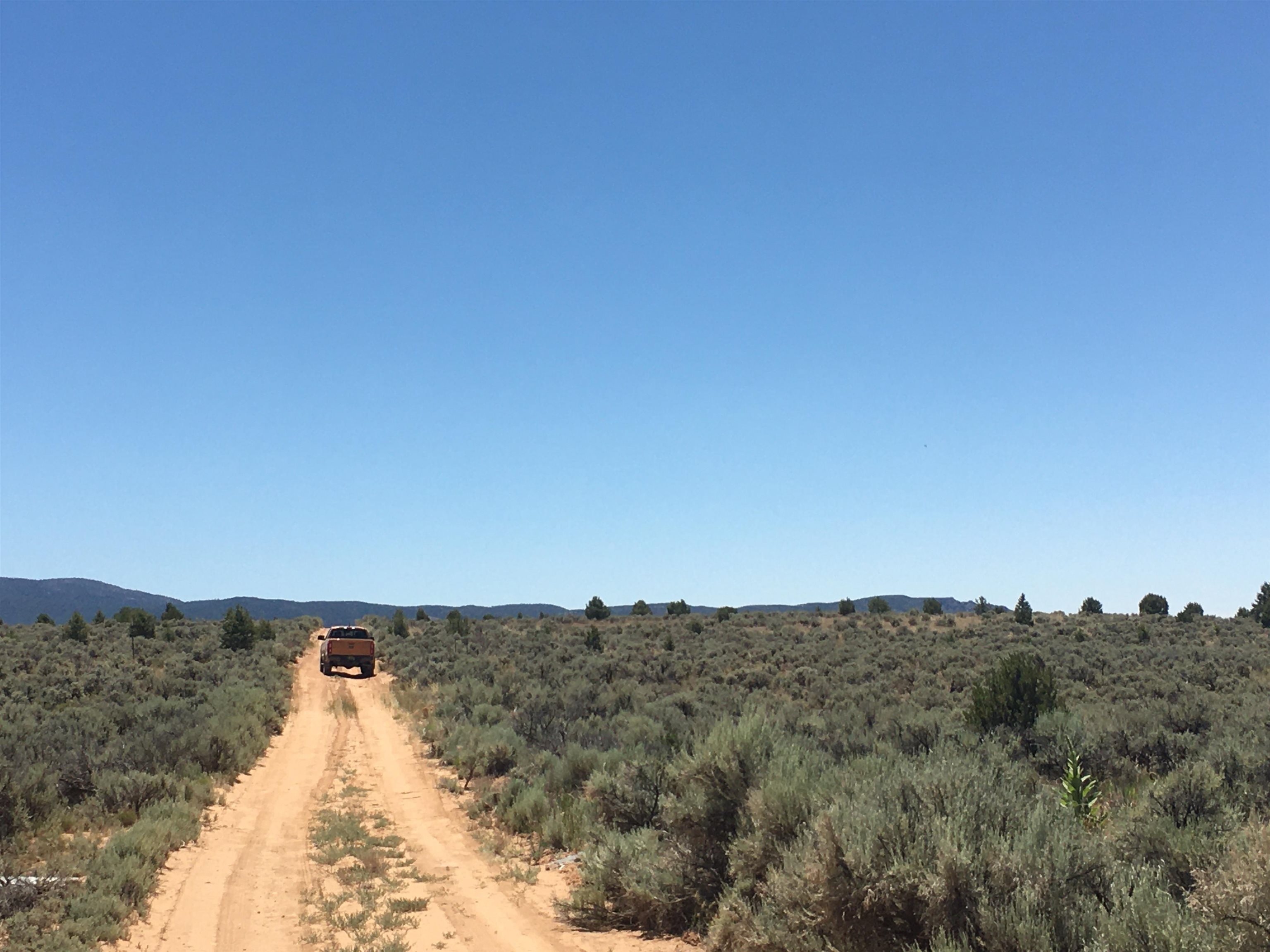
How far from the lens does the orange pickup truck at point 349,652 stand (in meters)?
35.1

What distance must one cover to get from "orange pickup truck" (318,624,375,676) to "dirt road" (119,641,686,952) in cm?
1610

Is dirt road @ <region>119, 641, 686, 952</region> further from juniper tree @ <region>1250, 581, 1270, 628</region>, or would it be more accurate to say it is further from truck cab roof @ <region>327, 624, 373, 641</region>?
juniper tree @ <region>1250, 581, 1270, 628</region>

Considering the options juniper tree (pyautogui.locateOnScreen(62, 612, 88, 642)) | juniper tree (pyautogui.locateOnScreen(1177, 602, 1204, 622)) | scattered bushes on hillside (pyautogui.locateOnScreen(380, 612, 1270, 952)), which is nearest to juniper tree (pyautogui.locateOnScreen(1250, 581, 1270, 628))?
juniper tree (pyautogui.locateOnScreen(1177, 602, 1204, 622))

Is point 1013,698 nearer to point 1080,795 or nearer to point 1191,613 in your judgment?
point 1080,795

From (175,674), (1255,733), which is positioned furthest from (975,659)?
(175,674)

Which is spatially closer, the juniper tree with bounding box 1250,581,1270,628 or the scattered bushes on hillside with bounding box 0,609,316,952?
the scattered bushes on hillside with bounding box 0,609,316,952

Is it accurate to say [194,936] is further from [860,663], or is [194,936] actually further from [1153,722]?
[860,663]

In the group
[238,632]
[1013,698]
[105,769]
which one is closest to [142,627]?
[238,632]

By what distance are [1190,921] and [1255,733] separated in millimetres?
10674

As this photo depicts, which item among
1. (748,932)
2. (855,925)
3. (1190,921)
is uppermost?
(1190,921)

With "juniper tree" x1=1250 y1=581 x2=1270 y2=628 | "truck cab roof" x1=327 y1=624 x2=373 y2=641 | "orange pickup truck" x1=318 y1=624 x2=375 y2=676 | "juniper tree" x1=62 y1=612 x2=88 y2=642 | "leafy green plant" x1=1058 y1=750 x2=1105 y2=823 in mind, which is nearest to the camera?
"leafy green plant" x1=1058 y1=750 x2=1105 y2=823

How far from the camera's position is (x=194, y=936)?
8.39 meters

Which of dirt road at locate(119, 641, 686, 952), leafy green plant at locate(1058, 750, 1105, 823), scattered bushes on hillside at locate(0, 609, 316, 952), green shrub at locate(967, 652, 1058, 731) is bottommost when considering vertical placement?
dirt road at locate(119, 641, 686, 952)

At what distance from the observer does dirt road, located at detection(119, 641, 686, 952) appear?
27.1 ft
